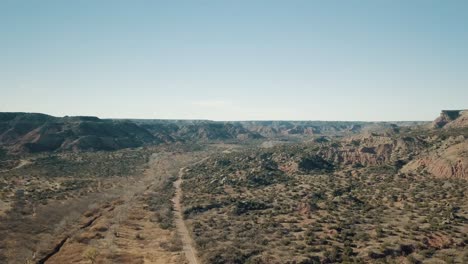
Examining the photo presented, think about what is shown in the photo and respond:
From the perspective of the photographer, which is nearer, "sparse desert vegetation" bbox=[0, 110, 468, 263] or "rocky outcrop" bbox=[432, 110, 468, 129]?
"sparse desert vegetation" bbox=[0, 110, 468, 263]

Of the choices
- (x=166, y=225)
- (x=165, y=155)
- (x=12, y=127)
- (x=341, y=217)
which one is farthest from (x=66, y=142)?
(x=341, y=217)

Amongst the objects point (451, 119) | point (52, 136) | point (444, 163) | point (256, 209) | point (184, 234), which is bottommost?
point (184, 234)

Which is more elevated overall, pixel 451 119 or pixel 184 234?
pixel 451 119

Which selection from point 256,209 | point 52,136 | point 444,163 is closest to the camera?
point 256,209

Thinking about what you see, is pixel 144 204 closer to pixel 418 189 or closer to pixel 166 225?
pixel 166 225

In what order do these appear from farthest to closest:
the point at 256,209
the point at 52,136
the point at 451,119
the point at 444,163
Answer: the point at 52,136
the point at 451,119
the point at 444,163
the point at 256,209

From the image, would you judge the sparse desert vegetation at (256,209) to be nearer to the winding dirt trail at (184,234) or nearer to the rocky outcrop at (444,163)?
the winding dirt trail at (184,234)

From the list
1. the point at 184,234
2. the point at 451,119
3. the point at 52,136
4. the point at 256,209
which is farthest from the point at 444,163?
the point at 52,136

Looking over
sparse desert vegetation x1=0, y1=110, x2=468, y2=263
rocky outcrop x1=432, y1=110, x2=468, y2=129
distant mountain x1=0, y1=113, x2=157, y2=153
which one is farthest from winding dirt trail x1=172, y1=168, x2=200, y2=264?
rocky outcrop x1=432, y1=110, x2=468, y2=129

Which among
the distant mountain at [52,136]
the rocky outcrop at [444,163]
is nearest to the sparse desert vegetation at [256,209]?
the rocky outcrop at [444,163]

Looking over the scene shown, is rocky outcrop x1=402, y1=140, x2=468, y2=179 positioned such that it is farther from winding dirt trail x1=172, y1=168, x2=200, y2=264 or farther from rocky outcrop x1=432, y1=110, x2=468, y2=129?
winding dirt trail x1=172, y1=168, x2=200, y2=264

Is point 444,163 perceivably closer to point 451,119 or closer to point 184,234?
point 184,234
